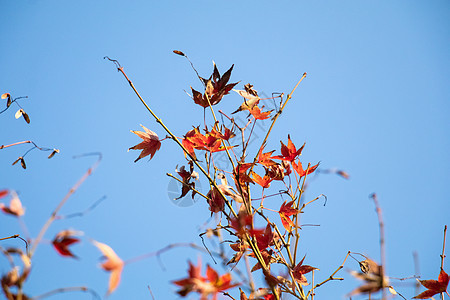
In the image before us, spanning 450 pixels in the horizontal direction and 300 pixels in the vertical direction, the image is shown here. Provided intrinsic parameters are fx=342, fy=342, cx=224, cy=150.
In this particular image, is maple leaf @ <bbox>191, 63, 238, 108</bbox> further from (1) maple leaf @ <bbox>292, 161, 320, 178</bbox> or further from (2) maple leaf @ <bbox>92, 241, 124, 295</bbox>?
(2) maple leaf @ <bbox>92, 241, 124, 295</bbox>

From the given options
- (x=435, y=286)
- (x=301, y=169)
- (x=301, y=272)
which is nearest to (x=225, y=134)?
(x=301, y=169)

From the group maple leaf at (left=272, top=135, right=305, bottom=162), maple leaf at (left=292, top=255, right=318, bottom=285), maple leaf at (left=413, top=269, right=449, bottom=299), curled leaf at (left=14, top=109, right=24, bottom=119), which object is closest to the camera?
maple leaf at (left=413, top=269, right=449, bottom=299)

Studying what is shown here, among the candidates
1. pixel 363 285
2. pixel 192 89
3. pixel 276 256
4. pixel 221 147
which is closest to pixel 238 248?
pixel 276 256

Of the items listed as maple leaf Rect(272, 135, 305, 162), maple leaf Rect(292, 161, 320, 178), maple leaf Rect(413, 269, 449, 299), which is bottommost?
maple leaf Rect(413, 269, 449, 299)

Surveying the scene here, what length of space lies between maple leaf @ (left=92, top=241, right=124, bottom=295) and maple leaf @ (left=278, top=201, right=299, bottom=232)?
539mm

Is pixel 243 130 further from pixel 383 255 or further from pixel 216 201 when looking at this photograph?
pixel 383 255

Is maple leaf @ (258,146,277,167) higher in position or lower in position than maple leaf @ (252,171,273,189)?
higher

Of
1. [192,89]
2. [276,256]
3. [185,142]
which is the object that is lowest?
[276,256]

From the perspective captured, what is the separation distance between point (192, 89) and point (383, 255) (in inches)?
24.4

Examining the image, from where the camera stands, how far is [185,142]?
0.87 meters

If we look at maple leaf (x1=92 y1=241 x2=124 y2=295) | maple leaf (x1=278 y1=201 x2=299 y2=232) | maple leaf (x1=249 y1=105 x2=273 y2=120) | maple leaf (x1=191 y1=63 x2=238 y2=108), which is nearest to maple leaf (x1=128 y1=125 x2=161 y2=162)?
maple leaf (x1=191 y1=63 x2=238 y2=108)

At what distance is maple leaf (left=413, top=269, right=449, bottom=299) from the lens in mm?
710

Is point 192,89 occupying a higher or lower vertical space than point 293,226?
higher

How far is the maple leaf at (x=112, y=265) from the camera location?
0.38m
